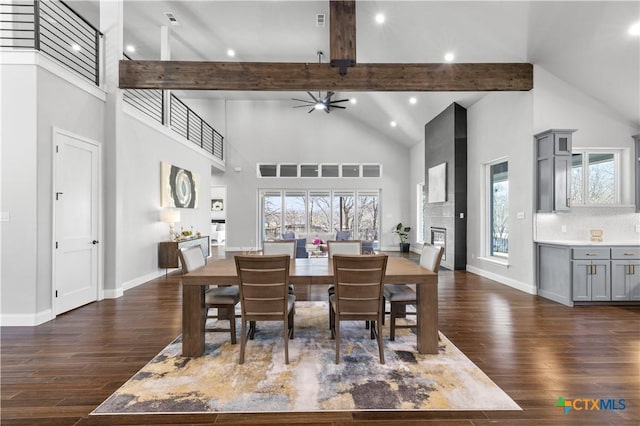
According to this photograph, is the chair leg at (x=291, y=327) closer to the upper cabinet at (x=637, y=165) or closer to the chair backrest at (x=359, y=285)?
the chair backrest at (x=359, y=285)

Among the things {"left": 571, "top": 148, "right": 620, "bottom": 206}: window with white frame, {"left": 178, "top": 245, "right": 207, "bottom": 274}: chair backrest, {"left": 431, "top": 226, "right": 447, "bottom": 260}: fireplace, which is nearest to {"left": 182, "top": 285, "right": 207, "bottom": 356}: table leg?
{"left": 178, "top": 245, "right": 207, "bottom": 274}: chair backrest

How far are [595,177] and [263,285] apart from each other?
18.0 ft

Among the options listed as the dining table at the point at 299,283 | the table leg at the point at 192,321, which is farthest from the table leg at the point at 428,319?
the table leg at the point at 192,321

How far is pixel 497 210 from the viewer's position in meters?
6.11

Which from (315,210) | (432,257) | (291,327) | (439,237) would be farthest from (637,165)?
(315,210)

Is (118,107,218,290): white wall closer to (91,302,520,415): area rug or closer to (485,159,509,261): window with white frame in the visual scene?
(91,302,520,415): area rug

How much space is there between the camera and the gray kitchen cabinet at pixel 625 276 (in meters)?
4.27

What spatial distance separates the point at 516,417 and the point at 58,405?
2934 mm

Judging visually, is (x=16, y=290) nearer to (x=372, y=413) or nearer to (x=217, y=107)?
(x=372, y=413)

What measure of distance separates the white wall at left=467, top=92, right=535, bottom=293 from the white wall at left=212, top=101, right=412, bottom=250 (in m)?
4.28

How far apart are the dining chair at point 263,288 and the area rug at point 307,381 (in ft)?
0.86

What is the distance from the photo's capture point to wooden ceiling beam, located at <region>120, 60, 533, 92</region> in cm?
480

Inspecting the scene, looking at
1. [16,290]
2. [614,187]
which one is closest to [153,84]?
[16,290]

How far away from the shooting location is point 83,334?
3.28 metres
